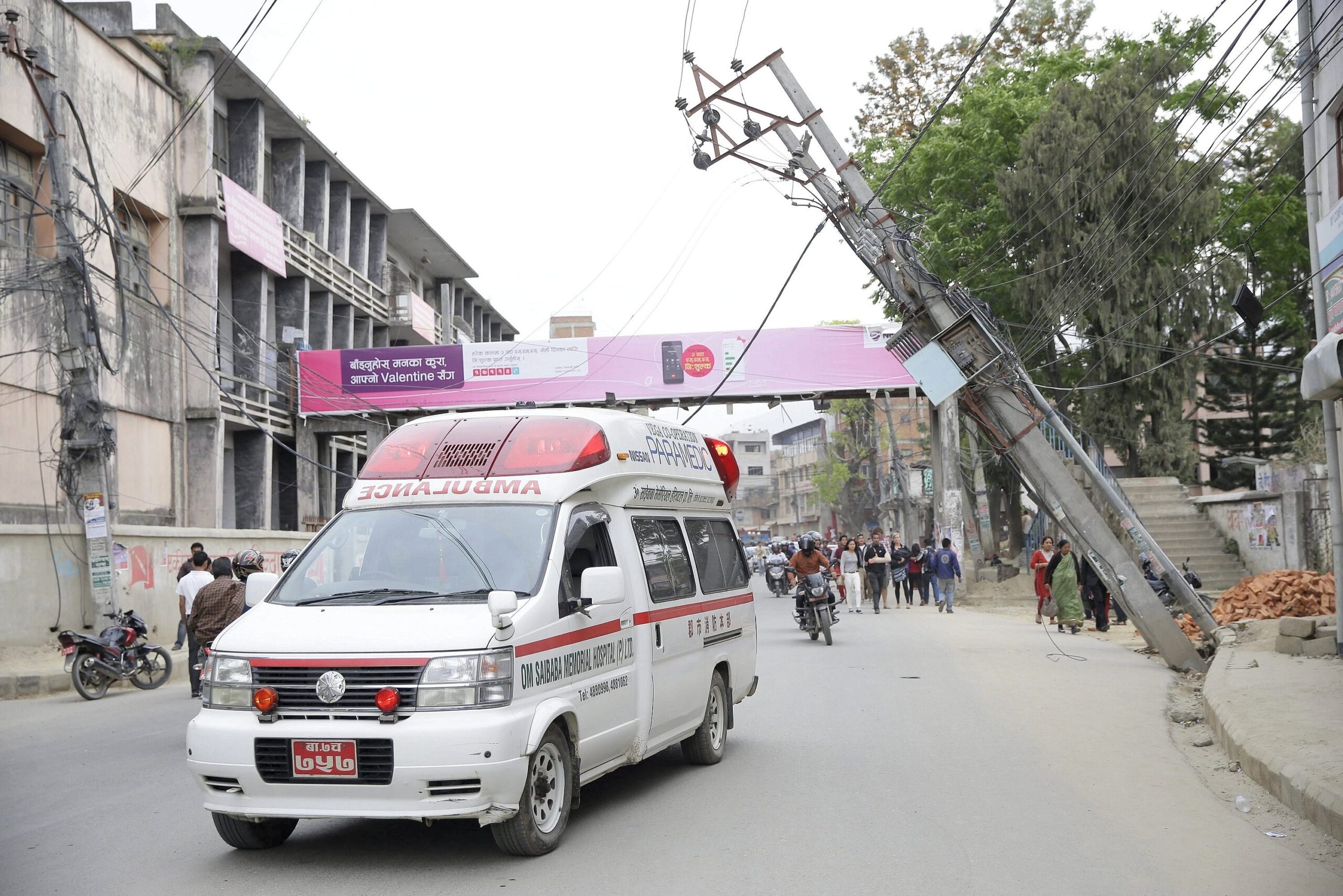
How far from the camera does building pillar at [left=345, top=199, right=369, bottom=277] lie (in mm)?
39719

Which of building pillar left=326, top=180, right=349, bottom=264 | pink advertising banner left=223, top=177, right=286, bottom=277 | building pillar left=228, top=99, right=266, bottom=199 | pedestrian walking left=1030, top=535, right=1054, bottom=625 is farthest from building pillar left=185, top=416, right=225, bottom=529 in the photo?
pedestrian walking left=1030, top=535, right=1054, bottom=625

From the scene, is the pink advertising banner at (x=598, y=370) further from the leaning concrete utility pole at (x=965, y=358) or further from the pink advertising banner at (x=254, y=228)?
the leaning concrete utility pole at (x=965, y=358)

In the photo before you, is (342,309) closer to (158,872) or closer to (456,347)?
(456,347)

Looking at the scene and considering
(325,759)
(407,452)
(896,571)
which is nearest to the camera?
(325,759)

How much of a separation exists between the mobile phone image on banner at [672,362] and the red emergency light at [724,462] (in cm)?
2266

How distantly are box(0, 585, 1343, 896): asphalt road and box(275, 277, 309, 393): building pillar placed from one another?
22425 millimetres

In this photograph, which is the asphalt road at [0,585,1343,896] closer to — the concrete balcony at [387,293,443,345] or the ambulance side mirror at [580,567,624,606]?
the ambulance side mirror at [580,567,624,606]

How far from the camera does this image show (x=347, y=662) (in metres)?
5.73

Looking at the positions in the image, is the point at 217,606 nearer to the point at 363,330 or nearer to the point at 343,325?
the point at 343,325

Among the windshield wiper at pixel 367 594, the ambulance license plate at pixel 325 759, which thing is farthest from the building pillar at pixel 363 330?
the ambulance license plate at pixel 325 759

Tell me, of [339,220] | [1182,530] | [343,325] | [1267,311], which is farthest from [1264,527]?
[339,220]

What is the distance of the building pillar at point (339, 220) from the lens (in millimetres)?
37906

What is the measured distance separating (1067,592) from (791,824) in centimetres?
1519

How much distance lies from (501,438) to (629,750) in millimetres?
2108
